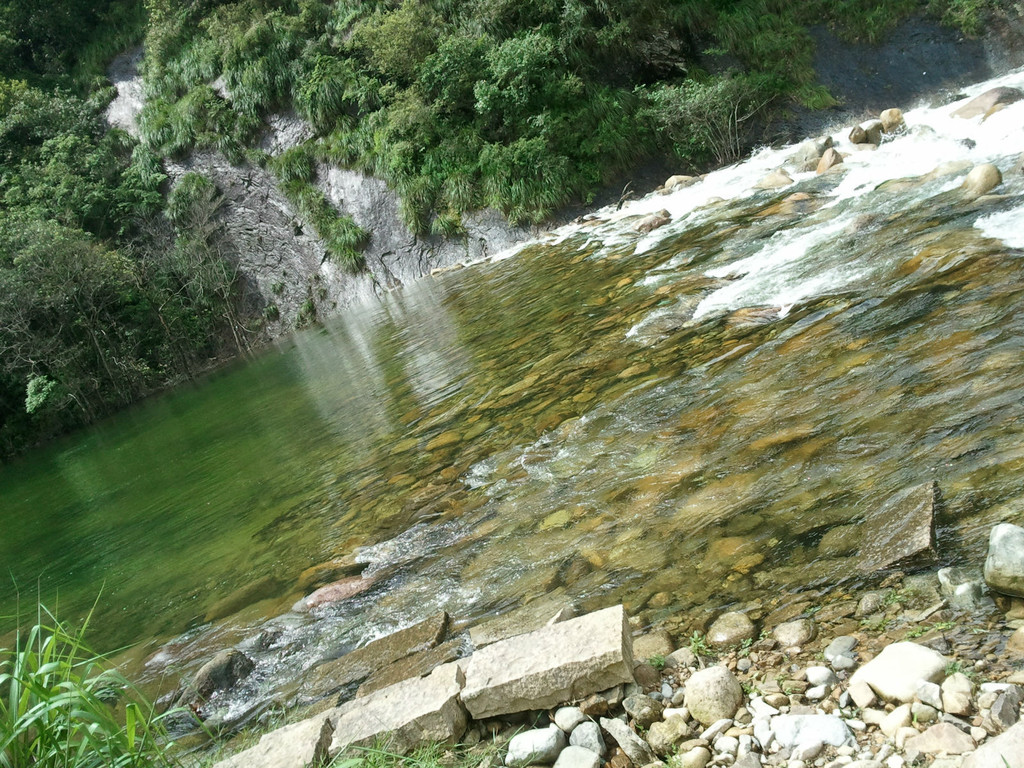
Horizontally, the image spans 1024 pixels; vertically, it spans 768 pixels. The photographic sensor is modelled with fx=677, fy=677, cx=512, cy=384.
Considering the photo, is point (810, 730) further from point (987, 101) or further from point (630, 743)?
point (987, 101)

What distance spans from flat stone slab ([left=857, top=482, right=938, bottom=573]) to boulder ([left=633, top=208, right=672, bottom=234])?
8.77 meters

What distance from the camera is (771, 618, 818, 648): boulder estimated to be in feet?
6.93

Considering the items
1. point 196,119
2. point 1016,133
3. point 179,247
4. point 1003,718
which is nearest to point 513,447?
point 1003,718

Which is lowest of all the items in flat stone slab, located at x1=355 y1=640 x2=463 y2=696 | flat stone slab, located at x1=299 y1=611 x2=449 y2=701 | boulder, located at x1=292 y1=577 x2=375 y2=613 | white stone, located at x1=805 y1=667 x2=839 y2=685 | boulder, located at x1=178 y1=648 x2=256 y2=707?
white stone, located at x1=805 y1=667 x2=839 y2=685

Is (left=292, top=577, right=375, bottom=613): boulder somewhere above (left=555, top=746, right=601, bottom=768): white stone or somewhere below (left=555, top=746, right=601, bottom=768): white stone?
below

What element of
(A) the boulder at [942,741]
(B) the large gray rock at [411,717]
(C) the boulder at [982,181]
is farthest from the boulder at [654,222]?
(A) the boulder at [942,741]

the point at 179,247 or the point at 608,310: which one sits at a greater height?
the point at 179,247

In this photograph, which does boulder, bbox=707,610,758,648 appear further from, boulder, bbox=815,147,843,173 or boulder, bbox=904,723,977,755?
boulder, bbox=815,147,843,173

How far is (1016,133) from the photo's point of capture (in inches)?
286

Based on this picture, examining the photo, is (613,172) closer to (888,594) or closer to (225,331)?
(888,594)

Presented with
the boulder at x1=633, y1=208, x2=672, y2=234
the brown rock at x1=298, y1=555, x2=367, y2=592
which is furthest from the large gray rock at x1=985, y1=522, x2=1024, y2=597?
the boulder at x1=633, y1=208, x2=672, y2=234

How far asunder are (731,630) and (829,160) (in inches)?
366

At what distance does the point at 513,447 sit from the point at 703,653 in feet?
8.39

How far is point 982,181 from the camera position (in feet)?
19.1
